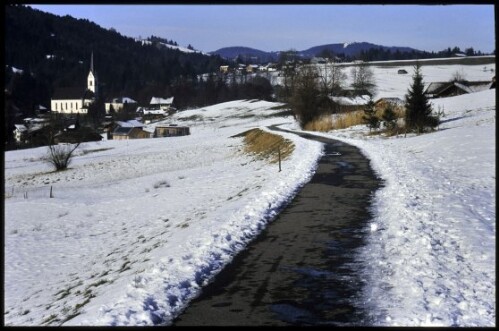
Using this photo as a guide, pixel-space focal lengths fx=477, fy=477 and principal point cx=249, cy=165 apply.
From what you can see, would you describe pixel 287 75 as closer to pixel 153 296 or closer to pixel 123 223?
pixel 123 223

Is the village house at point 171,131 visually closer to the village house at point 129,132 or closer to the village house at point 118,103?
the village house at point 129,132

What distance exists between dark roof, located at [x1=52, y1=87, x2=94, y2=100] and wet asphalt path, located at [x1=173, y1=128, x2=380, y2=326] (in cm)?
14304

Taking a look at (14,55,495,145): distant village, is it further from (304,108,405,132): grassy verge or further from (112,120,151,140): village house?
(304,108,405,132): grassy verge

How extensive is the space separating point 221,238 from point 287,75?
4214 inches

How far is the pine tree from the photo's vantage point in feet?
124

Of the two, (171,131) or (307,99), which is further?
(171,131)

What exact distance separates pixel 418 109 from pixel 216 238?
1277 inches

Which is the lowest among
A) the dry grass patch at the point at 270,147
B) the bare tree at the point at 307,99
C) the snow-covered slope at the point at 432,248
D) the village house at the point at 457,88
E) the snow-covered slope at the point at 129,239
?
the snow-covered slope at the point at 129,239

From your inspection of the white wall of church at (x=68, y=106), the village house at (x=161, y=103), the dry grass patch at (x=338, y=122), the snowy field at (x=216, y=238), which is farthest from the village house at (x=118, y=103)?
the snowy field at (x=216, y=238)

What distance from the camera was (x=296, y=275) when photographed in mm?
7621

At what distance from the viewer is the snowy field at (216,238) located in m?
6.47

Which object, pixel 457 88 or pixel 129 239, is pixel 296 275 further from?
pixel 457 88

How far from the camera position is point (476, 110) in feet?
167

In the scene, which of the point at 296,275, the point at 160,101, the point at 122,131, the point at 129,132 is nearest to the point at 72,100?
the point at 160,101
